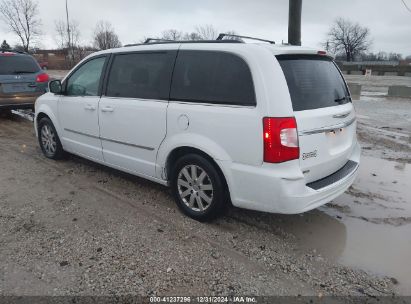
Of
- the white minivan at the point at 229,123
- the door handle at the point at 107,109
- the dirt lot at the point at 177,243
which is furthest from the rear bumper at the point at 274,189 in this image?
the door handle at the point at 107,109

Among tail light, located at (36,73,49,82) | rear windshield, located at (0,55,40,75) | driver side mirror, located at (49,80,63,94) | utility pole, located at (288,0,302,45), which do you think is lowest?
driver side mirror, located at (49,80,63,94)

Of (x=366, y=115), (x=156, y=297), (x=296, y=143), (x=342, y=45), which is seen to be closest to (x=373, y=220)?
(x=296, y=143)

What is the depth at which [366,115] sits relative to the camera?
1155cm

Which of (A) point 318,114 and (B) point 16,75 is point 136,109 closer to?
(A) point 318,114

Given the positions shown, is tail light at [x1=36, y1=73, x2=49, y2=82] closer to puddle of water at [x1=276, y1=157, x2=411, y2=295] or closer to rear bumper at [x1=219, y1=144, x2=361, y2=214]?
rear bumper at [x1=219, y1=144, x2=361, y2=214]

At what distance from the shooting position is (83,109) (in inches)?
195

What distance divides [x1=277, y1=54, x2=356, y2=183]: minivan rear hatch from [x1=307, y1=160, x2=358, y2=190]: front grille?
41mm

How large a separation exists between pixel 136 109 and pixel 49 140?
8.34 ft

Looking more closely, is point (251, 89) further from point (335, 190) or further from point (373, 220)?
point (373, 220)

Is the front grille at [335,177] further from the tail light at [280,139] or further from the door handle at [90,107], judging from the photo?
the door handle at [90,107]

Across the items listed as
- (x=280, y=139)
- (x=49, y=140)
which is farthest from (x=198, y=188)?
(x=49, y=140)

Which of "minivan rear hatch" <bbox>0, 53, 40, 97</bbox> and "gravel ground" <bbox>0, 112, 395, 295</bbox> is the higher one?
"minivan rear hatch" <bbox>0, 53, 40, 97</bbox>

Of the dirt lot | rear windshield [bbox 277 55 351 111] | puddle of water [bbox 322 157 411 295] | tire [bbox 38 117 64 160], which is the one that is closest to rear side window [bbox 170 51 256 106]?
rear windshield [bbox 277 55 351 111]

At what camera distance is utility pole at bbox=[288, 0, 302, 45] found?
8.24m
